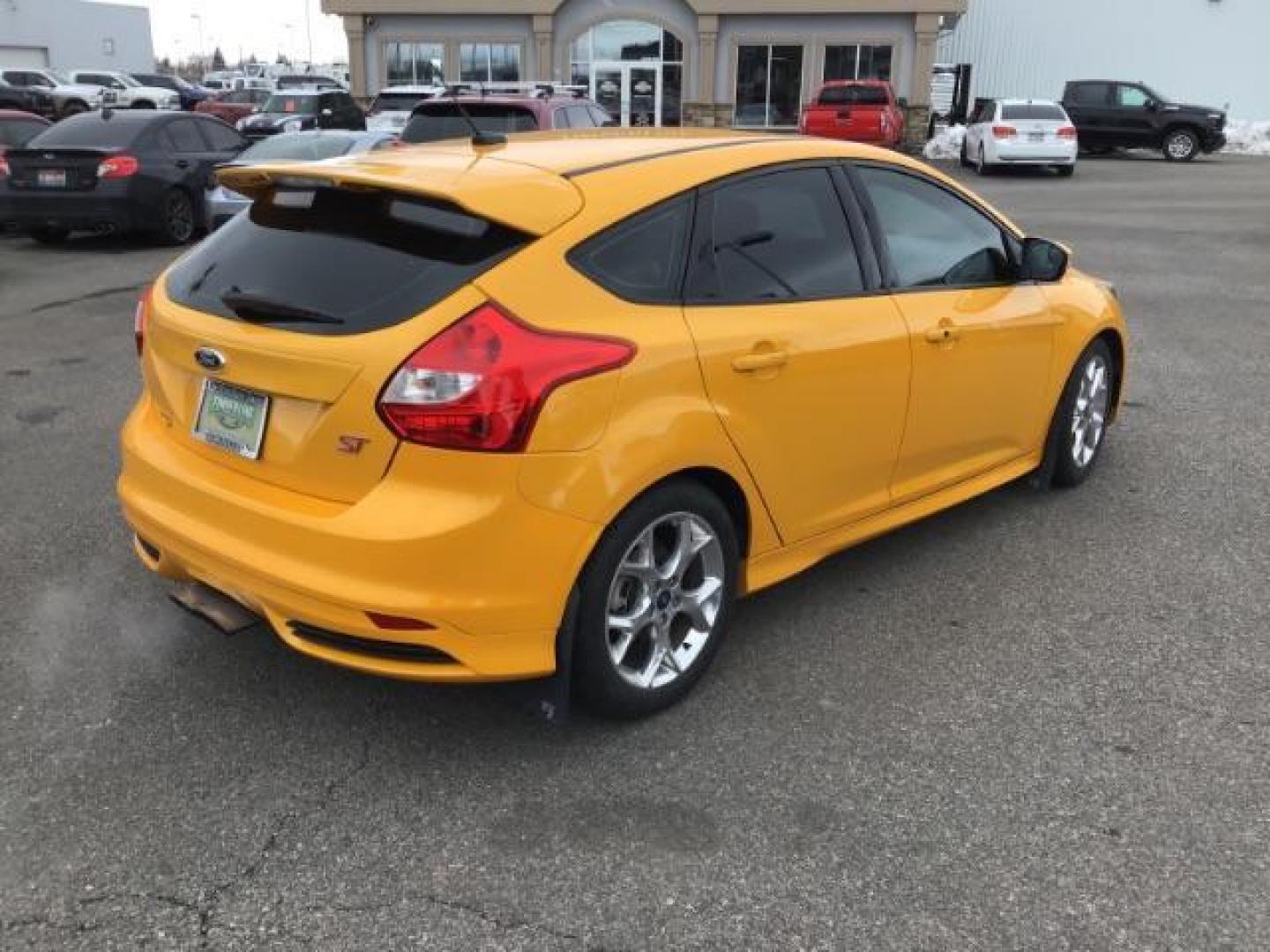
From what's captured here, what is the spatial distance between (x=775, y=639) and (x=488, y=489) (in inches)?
58.3

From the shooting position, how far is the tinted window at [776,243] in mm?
Result: 3473

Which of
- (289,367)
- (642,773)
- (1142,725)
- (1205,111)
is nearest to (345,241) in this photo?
(289,367)

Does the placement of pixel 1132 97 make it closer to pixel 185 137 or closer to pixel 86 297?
pixel 185 137

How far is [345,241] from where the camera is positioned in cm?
320

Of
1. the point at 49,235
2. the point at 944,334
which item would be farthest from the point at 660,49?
the point at 944,334

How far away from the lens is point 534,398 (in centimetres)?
286

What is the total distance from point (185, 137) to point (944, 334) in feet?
38.7

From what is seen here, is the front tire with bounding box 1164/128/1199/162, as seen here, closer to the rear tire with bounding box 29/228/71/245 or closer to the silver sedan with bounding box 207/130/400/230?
the silver sedan with bounding box 207/130/400/230

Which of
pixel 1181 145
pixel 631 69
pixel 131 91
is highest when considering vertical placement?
pixel 631 69

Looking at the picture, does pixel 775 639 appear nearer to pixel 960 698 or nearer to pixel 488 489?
pixel 960 698

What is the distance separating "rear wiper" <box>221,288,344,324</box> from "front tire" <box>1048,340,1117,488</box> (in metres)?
3.39

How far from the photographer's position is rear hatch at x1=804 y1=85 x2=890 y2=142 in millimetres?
25750

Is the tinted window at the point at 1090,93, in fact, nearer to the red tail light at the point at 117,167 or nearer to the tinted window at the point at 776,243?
the red tail light at the point at 117,167

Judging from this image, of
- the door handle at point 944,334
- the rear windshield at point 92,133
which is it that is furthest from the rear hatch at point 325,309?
the rear windshield at point 92,133
